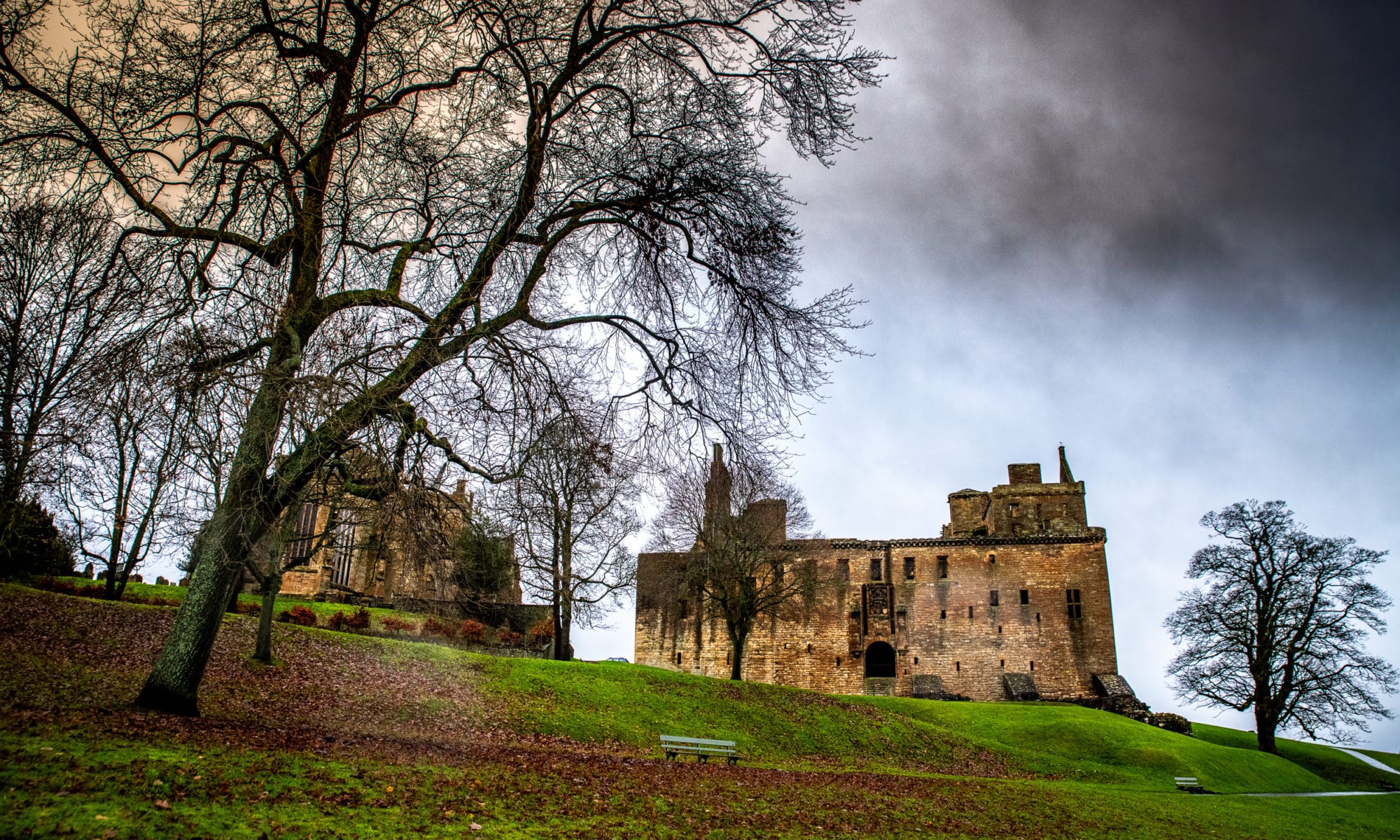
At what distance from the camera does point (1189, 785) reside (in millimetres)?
23281

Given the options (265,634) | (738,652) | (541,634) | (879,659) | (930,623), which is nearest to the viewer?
(265,634)

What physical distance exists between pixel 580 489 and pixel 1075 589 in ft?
149

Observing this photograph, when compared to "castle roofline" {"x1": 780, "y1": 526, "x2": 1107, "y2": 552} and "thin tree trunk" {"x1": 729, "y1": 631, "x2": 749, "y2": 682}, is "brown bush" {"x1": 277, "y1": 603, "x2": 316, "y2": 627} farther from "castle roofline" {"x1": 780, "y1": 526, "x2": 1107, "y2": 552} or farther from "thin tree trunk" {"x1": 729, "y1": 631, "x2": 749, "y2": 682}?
"castle roofline" {"x1": 780, "y1": 526, "x2": 1107, "y2": 552}

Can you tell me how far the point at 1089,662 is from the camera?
4591 centimetres

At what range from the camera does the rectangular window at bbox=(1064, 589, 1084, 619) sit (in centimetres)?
4694

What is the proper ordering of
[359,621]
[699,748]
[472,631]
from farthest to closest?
[472,631], [359,621], [699,748]

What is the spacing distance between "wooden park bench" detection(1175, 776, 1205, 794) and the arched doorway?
25.9 metres

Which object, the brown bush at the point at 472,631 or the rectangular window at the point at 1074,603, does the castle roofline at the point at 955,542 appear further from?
the brown bush at the point at 472,631

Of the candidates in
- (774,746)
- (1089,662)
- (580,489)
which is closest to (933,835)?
(580,489)

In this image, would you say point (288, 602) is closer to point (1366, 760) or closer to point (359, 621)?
point (359, 621)

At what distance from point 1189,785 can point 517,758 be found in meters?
20.9

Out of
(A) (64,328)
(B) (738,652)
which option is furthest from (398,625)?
(A) (64,328)

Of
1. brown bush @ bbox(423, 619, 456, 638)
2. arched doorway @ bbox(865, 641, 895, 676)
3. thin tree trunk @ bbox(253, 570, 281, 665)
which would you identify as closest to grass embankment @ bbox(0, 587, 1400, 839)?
thin tree trunk @ bbox(253, 570, 281, 665)

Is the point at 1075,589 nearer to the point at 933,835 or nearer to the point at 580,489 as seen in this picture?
the point at 933,835
